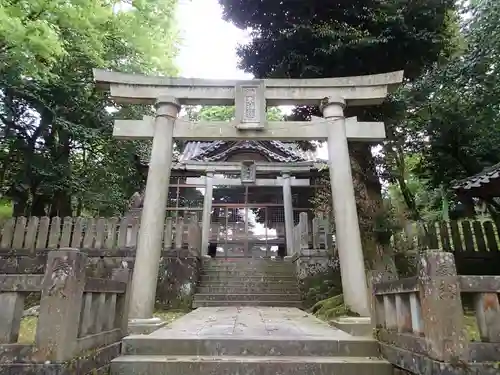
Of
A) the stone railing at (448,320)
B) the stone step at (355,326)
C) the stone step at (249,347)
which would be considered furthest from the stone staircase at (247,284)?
the stone railing at (448,320)

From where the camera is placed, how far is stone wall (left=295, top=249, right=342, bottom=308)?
9393 mm

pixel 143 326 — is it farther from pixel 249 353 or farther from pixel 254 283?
pixel 254 283

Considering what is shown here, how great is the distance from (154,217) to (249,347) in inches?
109

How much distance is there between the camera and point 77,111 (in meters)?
12.9

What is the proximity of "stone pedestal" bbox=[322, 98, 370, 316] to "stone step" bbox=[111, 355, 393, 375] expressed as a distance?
177 centimetres

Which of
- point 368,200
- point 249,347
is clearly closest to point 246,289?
point 368,200

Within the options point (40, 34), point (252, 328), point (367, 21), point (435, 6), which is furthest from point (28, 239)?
point (435, 6)

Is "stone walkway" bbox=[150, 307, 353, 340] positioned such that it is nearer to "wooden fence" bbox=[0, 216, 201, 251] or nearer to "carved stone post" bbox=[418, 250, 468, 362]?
"carved stone post" bbox=[418, 250, 468, 362]

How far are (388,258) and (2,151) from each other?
13487mm

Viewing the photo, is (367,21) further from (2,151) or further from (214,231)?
(2,151)

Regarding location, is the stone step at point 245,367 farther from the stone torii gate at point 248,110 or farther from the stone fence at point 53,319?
the stone torii gate at point 248,110

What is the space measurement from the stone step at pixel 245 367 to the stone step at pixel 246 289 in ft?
22.0

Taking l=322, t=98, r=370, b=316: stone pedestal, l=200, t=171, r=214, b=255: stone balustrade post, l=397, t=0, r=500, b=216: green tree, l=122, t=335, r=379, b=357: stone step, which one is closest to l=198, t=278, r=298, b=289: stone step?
l=200, t=171, r=214, b=255: stone balustrade post

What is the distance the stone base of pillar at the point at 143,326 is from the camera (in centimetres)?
487
